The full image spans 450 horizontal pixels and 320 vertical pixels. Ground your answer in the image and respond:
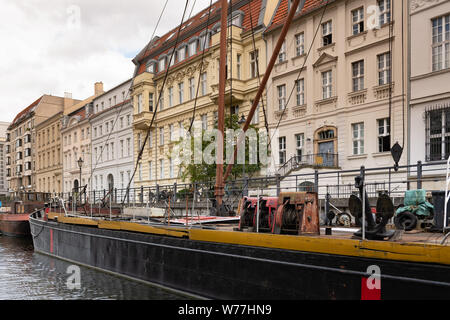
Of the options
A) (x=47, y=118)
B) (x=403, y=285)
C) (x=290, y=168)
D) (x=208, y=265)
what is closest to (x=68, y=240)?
(x=208, y=265)

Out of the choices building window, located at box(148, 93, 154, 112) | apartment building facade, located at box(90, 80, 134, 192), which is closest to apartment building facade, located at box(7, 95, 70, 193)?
apartment building facade, located at box(90, 80, 134, 192)

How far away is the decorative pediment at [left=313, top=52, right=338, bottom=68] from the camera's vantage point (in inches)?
914

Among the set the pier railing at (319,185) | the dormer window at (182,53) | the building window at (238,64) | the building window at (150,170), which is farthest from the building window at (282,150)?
the building window at (150,170)

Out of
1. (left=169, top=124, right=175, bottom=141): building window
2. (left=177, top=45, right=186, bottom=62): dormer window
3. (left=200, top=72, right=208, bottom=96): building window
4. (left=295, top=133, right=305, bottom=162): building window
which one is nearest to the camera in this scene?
(left=295, top=133, right=305, bottom=162): building window

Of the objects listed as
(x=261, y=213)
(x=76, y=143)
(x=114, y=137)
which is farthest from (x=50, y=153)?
(x=261, y=213)

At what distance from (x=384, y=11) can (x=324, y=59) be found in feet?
13.0

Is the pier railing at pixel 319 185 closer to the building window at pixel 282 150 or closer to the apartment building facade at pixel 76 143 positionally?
the building window at pixel 282 150

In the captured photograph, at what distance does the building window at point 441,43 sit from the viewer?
60.5 ft

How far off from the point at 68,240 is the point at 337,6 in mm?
18131

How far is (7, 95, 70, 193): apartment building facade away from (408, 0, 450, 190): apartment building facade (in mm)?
58133

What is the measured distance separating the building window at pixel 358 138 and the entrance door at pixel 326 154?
1.28 m

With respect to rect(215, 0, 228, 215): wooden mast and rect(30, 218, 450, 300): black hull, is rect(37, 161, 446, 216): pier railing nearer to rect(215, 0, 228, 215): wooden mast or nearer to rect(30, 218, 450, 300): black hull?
rect(215, 0, 228, 215): wooden mast

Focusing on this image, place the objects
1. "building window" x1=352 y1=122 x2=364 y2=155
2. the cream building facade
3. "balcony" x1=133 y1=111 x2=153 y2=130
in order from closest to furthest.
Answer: "building window" x1=352 y1=122 x2=364 y2=155, "balcony" x1=133 y1=111 x2=153 y2=130, the cream building facade
